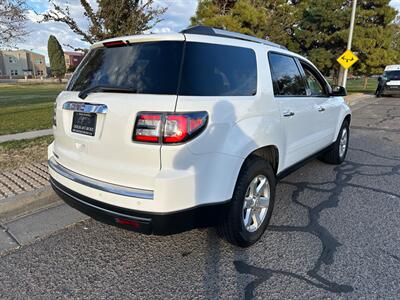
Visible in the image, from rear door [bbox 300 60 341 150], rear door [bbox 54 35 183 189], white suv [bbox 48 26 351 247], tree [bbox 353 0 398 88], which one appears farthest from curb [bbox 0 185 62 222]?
tree [bbox 353 0 398 88]

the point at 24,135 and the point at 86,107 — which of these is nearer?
the point at 86,107

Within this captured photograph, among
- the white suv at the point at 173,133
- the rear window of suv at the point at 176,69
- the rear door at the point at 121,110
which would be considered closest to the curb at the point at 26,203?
the white suv at the point at 173,133

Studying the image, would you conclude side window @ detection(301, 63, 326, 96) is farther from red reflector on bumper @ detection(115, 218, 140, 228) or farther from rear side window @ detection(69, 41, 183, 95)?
red reflector on bumper @ detection(115, 218, 140, 228)

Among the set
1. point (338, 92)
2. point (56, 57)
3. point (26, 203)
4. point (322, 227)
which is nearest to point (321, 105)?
point (338, 92)

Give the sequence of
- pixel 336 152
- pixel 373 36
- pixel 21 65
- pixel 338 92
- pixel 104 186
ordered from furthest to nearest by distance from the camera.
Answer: pixel 21 65
pixel 373 36
pixel 336 152
pixel 338 92
pixel 104 186

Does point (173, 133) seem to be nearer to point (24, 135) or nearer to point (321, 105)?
point (321, 105)

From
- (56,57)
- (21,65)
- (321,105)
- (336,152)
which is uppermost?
(56,57)

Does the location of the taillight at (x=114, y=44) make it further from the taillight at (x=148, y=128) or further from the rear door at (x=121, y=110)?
the taillight at (x=148, y=128)

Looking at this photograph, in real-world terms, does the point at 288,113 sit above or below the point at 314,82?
below

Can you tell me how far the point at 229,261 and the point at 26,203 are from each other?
7.99ft

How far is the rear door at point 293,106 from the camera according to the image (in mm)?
3178

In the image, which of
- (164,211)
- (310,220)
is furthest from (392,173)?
(164,211)

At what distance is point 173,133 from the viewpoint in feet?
6.90

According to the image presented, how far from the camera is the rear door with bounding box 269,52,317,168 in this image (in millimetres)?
3178
